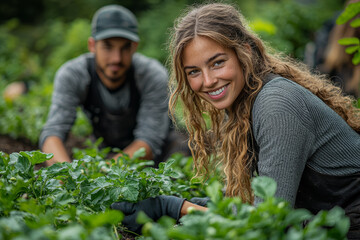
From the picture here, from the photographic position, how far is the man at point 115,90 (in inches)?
148

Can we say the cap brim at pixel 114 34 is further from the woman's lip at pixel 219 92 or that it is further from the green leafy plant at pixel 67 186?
the green leafy plant at pixel 67 186

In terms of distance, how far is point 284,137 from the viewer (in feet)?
5.39

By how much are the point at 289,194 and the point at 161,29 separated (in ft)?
25.6

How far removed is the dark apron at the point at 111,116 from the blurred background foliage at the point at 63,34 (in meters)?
0.72

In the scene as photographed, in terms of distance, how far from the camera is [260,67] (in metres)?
2.08

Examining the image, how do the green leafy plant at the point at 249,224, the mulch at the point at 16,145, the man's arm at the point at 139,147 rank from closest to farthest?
the green leafy plant at the point at 249,224, the man's arm at the point at 139,147, the mulch at the point at 16,145

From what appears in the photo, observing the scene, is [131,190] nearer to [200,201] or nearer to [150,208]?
[150,208]

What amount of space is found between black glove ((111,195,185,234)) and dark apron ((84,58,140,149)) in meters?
2.23

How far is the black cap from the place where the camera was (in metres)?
3.80

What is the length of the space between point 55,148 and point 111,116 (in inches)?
37.7

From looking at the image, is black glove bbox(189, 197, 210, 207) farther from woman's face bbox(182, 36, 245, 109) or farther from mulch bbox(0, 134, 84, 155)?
mulch bbox(0, 134, 84, 155)

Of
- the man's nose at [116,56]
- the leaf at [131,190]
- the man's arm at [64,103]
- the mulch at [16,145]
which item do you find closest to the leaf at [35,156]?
the leaf at [131,190]

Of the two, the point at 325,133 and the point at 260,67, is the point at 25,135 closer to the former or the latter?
the point at 260,67

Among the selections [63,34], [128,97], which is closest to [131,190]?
[128,97]
